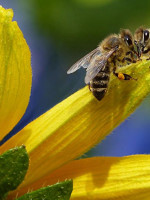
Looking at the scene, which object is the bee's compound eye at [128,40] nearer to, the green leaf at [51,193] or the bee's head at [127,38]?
the bee's head at [127,38]

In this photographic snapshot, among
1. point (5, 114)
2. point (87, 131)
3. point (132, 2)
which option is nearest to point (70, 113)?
point (87, 131)

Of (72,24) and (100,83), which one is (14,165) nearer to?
(100,83)

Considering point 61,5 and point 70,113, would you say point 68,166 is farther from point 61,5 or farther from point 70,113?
point 61,5

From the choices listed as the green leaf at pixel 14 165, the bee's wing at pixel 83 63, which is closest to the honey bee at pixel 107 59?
the bee's wing at pixel 83 63

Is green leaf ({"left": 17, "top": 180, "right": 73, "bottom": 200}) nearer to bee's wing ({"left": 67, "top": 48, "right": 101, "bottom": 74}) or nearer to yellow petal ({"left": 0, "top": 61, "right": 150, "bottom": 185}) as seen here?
yellow petal ({"left": 0, "top": 61, "right": 150, "bottom": 185})

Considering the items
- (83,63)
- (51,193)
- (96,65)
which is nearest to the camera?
(51,193)

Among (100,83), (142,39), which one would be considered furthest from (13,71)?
(142,39)

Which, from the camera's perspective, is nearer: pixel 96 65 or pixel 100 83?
pixel 100 83

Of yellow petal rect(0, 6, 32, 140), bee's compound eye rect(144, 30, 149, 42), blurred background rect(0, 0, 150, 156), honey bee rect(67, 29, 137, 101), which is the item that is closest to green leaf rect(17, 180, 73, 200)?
yellow petal rect(0, 6, 32, 140)
